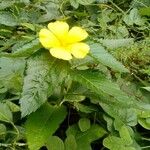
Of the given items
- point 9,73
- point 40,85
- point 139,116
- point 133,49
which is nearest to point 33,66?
point 40,85

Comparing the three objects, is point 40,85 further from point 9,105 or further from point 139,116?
point 139,116

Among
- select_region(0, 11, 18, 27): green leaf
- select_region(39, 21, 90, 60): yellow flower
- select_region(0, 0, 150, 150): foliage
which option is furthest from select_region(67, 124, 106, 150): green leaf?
select_region(0, 11, 18, 27): green leaf

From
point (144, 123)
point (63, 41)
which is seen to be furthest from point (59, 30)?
point (144, 123)

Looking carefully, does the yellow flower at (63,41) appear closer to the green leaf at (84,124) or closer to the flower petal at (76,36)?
the flower petal at (76,36)

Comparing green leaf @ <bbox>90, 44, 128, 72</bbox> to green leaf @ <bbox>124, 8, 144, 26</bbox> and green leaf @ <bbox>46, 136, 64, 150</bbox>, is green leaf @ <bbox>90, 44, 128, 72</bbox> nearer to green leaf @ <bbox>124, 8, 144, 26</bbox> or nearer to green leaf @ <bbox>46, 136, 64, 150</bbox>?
green leaf @ <bbox>46, 136, 64, 150</bbox>

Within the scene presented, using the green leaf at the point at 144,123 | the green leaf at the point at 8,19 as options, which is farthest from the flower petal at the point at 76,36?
the green leaf at the point at 8,19
